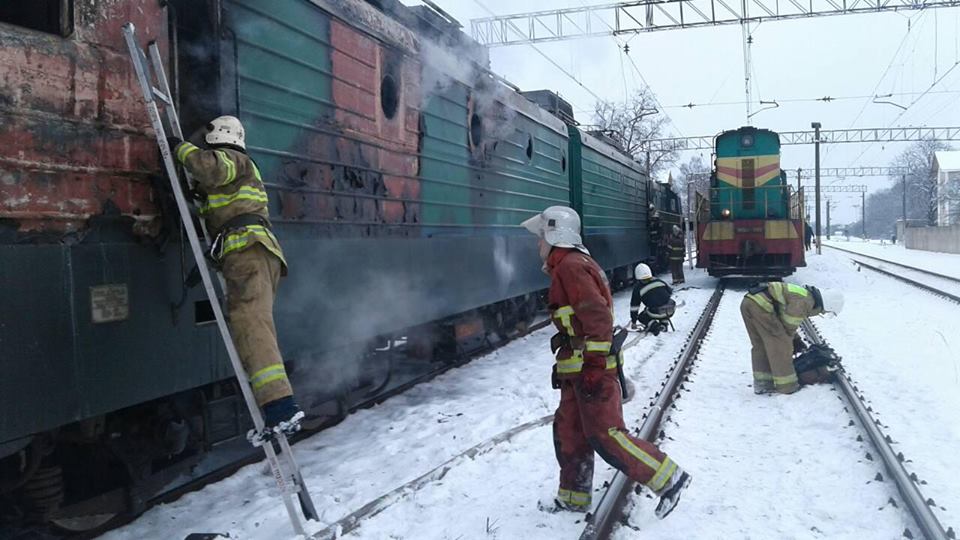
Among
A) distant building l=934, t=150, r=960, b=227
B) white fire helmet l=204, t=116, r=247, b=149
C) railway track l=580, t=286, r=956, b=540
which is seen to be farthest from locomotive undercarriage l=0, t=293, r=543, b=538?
distant building l=934, t=150, r=960, b=227

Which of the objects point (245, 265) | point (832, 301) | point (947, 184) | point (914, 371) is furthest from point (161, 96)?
point (947, 184)

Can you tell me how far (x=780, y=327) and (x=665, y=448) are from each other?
206cm

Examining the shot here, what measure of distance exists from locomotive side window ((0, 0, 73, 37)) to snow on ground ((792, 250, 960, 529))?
436cm

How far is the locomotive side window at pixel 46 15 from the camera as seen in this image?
2.78 metres

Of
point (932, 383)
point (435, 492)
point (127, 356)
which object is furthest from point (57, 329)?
point (932, 383)

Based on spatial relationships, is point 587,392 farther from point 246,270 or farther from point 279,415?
point 246,270

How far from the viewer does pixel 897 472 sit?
3830mm

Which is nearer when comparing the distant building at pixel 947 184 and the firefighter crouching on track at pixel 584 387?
the firefighter crouching on track at pixel 584 387

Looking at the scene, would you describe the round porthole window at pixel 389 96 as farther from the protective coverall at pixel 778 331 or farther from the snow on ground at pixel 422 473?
the protective coverall at pixel 778 331

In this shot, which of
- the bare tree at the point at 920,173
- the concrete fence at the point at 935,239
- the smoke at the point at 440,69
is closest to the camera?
the smoke at the point at 440,69

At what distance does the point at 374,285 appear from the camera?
4.83m

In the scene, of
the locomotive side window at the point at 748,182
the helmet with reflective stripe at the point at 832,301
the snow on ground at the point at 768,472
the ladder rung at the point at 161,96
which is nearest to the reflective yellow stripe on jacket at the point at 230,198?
the ladder rung at the point at 161,96

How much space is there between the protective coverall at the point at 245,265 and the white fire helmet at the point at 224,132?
0.05 metres

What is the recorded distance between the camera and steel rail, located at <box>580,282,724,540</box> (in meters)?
3.27
